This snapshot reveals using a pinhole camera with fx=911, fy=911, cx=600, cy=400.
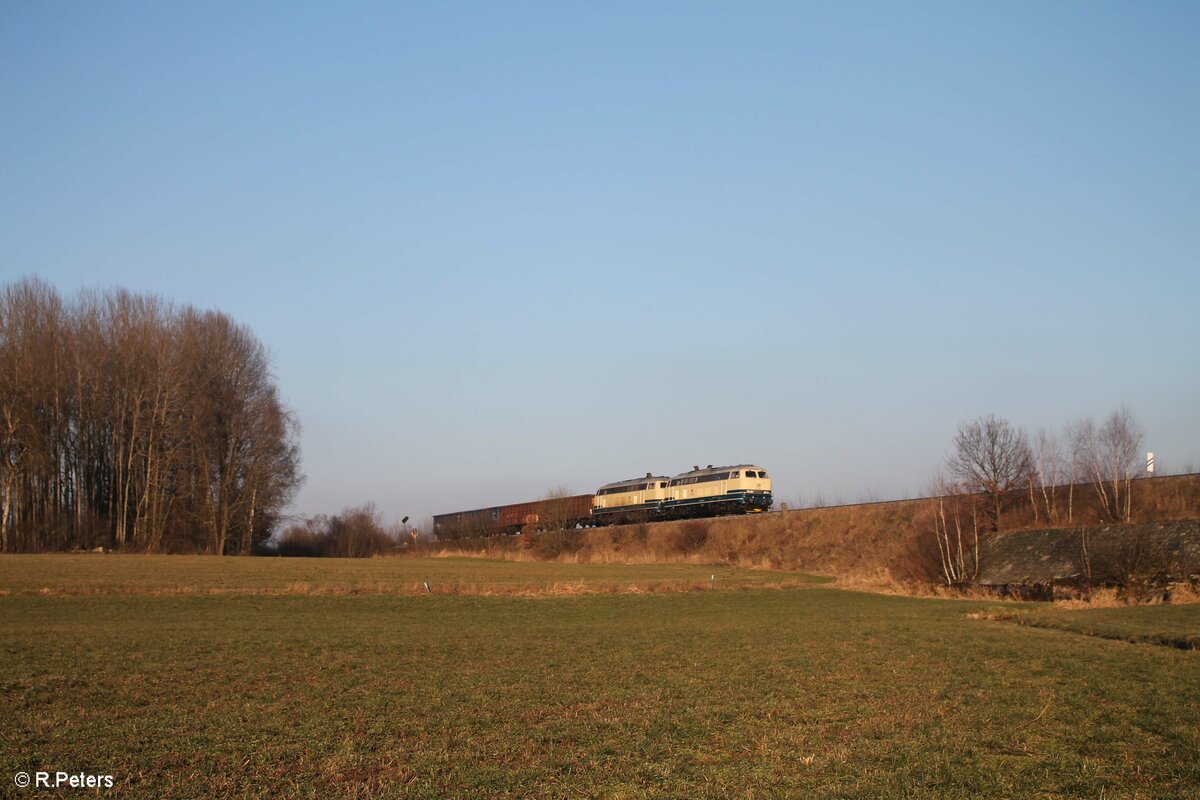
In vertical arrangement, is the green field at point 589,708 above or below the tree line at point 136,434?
below

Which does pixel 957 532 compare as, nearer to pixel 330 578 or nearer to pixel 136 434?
pixel 330 578

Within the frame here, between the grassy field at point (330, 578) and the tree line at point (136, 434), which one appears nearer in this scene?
the grassy field at point (330, 578)

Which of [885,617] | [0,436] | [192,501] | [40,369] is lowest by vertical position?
[885,617]

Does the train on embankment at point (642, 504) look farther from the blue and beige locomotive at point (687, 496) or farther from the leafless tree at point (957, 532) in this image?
the leafless tree at point (957, 532)

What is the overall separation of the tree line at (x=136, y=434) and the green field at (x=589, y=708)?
45.1 meters

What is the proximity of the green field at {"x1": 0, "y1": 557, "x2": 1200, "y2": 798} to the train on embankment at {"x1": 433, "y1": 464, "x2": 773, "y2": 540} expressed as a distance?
1627 inches

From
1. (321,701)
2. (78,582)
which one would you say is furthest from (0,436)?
(321,701)

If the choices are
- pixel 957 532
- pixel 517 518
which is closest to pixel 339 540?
pixel 517 518

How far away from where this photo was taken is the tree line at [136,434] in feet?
232

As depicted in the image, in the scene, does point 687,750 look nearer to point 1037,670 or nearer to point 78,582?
point 1037,670

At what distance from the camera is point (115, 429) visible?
74.8 m

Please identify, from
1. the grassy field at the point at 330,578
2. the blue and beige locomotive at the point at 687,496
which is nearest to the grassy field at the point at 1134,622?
the grassy field at the point at 330,578

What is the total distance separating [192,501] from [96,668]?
63133 millimetres

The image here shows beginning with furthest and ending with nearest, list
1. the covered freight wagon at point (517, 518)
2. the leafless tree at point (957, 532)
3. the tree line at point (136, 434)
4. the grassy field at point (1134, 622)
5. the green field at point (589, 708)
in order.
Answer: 1. the covered freight wagon at point (517, 518)
2. the tree line at point (136, 434)
3. the leafless tree at point (957, 532)
4. the grassy field at point (1134, 622)
5. the green field at point (589, 708)
